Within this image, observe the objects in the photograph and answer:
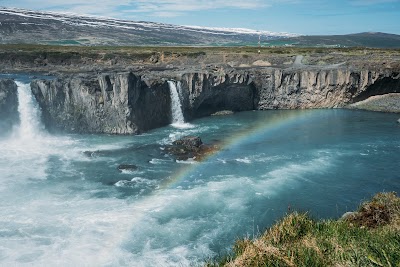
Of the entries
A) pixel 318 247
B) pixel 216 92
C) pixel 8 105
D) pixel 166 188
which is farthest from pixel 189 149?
pixel 318 247

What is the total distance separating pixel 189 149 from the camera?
121 feet

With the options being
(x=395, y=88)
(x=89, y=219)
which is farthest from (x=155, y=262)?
(x=395, y=88)

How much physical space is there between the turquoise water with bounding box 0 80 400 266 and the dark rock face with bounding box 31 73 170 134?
1.75m

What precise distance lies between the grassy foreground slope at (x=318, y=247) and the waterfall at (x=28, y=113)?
120 feet

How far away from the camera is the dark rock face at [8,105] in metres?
42.8

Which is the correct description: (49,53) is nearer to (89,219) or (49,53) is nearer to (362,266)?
(89,219)

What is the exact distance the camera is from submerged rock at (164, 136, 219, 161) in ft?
116

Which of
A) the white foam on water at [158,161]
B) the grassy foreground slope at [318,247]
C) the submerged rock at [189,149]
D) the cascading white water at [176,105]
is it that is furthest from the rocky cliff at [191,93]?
the grassy foreground slope at [318,247]

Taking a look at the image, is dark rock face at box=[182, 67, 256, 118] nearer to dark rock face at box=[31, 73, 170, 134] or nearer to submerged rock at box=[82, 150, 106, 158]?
dark rock face at box=[31, 73, 170, 134]

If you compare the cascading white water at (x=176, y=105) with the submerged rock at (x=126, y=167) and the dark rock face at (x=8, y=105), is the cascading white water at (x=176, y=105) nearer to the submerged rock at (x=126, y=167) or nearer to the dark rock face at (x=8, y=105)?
the dark rock face at (x=8, y=105)

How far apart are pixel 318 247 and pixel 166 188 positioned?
19.3 metres

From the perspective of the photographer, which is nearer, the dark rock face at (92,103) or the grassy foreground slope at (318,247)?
the grassy foreground slope at (318,247)

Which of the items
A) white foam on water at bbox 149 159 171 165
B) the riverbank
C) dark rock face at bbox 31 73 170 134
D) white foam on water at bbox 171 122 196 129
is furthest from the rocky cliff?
white foam on water at bbox 149 159 171 165

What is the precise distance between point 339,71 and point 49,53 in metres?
52.6
